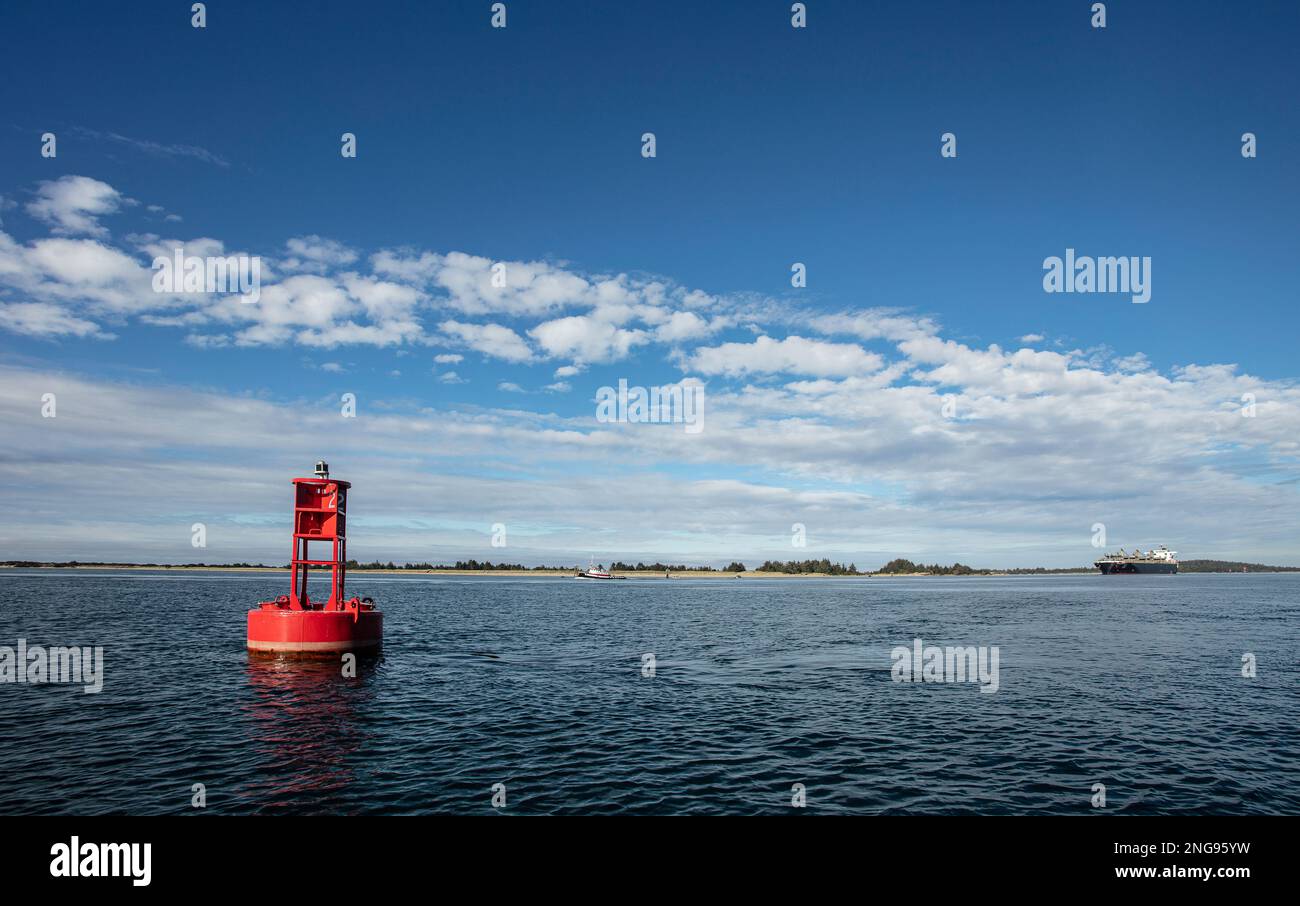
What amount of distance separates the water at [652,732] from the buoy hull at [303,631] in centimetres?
102

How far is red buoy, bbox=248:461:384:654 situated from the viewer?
36.9 metres

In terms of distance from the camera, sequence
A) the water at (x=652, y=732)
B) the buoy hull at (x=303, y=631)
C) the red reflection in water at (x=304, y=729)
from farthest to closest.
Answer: the buoy hull at (x=303, y=631), the red reflection in water at (x=304, y=729), the water at (x=652, y=732)

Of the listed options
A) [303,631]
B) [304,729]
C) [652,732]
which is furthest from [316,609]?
[652,732]

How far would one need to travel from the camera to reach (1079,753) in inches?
826

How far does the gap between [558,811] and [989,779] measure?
11.5 meters

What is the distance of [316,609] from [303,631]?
2.84 metres

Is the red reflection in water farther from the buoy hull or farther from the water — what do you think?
the buoy hull

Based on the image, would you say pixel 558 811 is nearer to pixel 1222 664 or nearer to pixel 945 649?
pixel 945 649

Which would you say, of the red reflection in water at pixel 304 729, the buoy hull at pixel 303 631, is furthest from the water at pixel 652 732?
the buoy hull at pixel 303 631

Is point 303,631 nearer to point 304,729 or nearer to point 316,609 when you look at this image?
point 316,609

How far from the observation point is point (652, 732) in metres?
23.4

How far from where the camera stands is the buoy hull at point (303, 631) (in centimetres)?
3681

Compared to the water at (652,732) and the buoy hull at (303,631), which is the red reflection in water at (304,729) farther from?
the buoy hull at (303,631)
